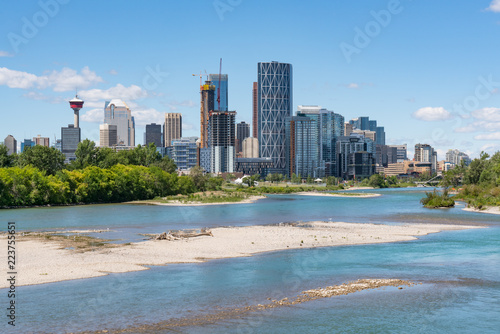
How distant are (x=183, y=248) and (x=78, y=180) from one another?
9888 centimetres

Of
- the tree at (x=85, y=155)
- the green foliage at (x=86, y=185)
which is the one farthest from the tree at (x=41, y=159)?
the green foliage at (x=86, y=185)

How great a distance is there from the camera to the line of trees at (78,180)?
129375 millimetres

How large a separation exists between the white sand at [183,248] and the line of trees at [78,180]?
67.9m

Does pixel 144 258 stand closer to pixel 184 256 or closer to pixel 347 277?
pixel 184 256

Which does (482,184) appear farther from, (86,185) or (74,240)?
(74,240)

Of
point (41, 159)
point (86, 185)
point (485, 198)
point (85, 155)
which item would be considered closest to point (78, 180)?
point (86, 185)

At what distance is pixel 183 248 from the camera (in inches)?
2218

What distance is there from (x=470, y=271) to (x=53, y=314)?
33.7 m

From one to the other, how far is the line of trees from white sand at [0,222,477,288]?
6787cm

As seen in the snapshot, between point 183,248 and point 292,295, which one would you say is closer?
point 292,295

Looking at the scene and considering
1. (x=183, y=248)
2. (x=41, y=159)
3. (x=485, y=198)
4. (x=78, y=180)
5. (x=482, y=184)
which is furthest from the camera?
(x=41, y=159)

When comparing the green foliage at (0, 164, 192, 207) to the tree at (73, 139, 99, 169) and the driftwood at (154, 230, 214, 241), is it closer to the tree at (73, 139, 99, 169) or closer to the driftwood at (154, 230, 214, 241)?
the tree at (73, 139, 99, 169)

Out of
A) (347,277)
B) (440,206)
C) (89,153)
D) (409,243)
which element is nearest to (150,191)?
(89,153)

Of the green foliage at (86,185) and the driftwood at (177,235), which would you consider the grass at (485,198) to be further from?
the green foliage at (86,185)
